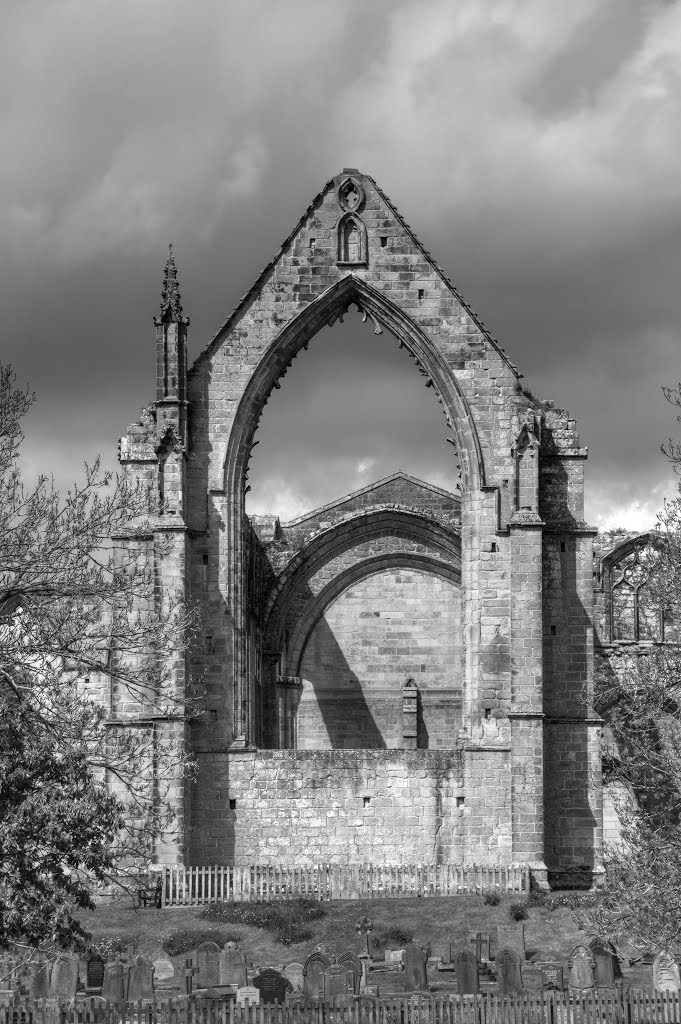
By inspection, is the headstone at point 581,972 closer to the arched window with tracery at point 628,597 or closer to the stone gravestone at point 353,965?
the stone gravestone at point 353,965

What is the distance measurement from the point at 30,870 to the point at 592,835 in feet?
54.6

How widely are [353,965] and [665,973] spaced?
427 cm

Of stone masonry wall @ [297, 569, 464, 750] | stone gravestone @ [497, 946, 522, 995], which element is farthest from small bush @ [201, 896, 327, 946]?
stone masonry wall @ [297, 569, 464, 750]

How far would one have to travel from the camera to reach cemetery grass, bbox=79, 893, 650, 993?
26000 mm

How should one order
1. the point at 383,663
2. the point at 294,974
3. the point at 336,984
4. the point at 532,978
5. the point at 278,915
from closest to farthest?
1. the point at 336,984
2. the point at 294,974
3. the point at 532,978
4. the point at 278,915
5. the point at 383,663

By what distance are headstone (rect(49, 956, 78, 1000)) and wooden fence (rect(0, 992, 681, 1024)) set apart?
1.09 metres

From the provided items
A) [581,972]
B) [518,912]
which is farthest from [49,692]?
[518,912]

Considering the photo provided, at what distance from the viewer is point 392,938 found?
2611cm

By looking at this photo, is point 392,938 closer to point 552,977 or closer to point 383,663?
point 552,977

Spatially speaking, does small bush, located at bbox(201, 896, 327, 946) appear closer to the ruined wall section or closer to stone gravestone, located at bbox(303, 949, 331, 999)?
stone gravestone, located at bbox(303, 949, 331, 999)

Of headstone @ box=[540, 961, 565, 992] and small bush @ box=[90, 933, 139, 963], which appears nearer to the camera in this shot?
headstone @ box=[540, 961, 565, 992]

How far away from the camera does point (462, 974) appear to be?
72.3 ft

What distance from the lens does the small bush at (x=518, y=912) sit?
→ 2802cm

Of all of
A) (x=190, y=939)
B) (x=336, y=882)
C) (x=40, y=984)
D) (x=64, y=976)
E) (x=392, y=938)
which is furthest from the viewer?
(x=336, y=882)
